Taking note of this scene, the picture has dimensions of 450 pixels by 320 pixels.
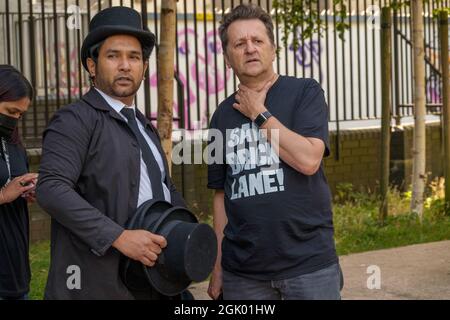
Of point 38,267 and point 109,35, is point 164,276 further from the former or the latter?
point 38,267

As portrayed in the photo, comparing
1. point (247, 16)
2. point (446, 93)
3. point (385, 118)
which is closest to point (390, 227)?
point (385, 118)

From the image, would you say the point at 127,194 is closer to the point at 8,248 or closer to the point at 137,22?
the point at 137,22

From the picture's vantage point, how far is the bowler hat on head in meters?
3.37

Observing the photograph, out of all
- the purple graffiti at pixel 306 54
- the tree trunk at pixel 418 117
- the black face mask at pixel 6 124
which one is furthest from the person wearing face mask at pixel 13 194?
the purple graffiti at pixel 306 54

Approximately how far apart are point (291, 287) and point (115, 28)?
1.18m

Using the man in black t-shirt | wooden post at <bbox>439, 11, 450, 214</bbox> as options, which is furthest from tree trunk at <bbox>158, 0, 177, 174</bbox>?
wooden post at <bbox>439, 11, 450, 214</bbox>

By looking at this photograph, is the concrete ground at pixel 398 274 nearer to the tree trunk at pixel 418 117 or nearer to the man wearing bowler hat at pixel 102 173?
the tree trunk at pixel 418 117

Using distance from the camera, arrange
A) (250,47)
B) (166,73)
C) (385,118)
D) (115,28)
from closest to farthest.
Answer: (115,28), (250,47), (166,73), (385,118)

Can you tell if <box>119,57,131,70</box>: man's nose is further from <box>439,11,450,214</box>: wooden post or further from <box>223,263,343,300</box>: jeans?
<box>439,11,450,214</box>: wooden post

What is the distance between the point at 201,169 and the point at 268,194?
6.54 meters

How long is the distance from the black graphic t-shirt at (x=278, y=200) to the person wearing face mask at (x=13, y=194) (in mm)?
908

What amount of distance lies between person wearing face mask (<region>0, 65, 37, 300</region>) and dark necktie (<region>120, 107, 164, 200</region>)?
673mm

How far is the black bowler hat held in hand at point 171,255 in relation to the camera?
3.15 metres

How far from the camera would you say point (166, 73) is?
657 cm
